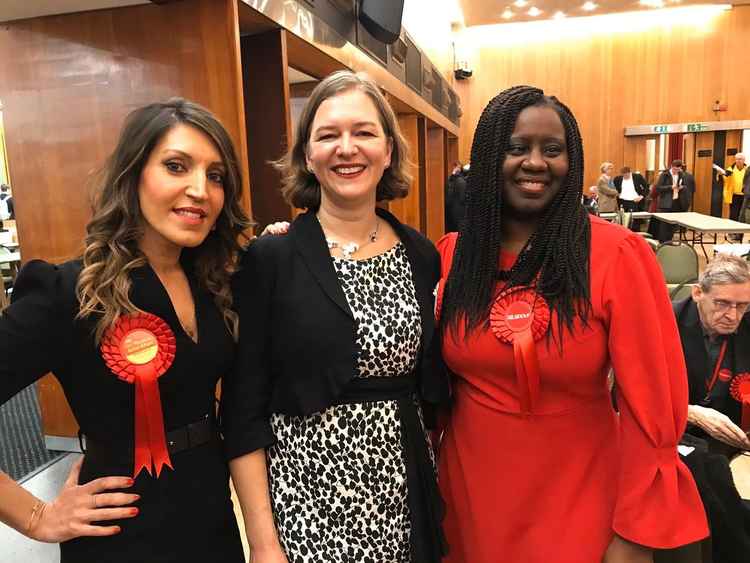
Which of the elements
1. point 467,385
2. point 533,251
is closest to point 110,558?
point 467,385

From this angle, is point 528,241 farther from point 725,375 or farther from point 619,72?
point 619,72

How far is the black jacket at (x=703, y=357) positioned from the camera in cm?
246

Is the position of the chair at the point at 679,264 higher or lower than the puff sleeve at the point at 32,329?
lower

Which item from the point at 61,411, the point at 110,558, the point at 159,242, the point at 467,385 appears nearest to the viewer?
the point at 110,558

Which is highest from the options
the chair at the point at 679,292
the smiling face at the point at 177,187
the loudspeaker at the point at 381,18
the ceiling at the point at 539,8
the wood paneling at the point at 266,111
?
the ceiling at the point at 539,8

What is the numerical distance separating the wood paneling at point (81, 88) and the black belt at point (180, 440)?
216cm

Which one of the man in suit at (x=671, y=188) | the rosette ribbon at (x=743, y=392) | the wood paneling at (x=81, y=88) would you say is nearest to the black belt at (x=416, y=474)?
the rosette ribbon at (x=743, y=392)

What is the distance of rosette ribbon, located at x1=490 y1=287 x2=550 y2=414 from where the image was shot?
1.31 meters

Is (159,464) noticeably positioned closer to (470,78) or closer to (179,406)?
(179,406)

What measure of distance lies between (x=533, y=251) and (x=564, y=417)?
38cm

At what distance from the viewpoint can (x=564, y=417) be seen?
134 centimetres

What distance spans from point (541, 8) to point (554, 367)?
15.6 m

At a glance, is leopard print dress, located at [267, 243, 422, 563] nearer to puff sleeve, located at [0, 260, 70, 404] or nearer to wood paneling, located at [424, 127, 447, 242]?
puff sleeve, located at [0, 260, 70, 404]

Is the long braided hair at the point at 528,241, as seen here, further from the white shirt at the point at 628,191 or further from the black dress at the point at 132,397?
the white shirt at the point at 628,191
